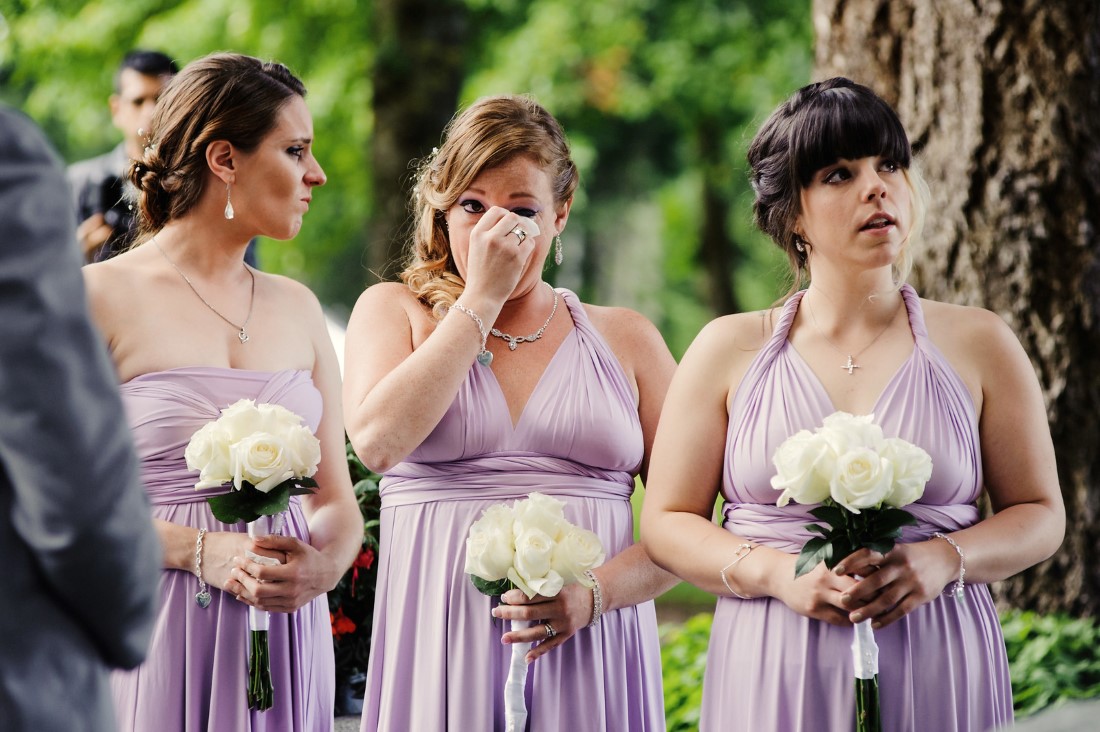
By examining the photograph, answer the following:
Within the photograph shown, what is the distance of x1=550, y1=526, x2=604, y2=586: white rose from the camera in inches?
119

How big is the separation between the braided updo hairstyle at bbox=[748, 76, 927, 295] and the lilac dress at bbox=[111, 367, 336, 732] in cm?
150

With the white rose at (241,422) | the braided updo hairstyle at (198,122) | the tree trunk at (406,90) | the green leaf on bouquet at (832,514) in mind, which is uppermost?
the tree trunk at (406,90)

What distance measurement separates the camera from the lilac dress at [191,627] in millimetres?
3424

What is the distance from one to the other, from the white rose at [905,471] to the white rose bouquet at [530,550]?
0.74 metres

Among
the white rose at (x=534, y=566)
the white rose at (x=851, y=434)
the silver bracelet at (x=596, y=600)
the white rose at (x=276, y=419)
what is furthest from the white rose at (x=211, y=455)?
the white rose at (x=851, y=434)

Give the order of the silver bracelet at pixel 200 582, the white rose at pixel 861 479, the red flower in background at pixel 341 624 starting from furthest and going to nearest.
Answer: the red flower in background at pixel 341 624, the silver bracelet at pixel 200 582, the white rose at pixel 861 479

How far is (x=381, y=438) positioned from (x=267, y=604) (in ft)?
1.77

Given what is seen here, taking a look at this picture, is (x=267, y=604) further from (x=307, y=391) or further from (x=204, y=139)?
(x=204, y=139)

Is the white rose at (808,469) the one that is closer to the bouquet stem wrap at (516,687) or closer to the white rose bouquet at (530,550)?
the white rose bouquet at (530,550)

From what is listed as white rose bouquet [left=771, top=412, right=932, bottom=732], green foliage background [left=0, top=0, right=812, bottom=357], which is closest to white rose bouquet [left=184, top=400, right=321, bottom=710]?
white rose bouquet [left=771, top=412, right=932, bottom=732]

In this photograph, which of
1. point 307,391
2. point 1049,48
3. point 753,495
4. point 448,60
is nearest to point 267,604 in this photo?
point 307,391

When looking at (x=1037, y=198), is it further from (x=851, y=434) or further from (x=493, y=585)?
(x=493, y=585)

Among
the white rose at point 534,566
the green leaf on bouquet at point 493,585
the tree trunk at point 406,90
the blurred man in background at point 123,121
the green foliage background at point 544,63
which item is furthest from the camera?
the green foliage background at point 544,63

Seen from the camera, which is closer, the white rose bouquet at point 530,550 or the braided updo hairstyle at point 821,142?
the white rose bouquet at point 530,550
